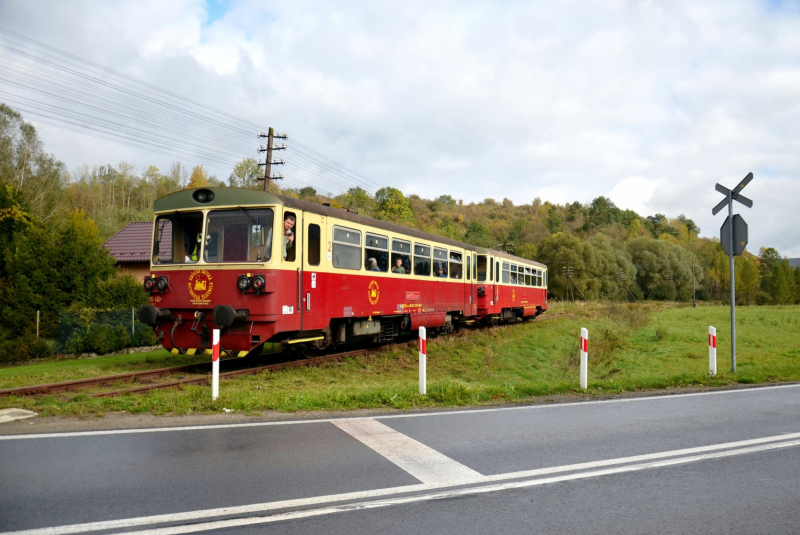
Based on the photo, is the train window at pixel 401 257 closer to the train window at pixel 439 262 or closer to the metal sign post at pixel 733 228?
the train window at pixel 439 262

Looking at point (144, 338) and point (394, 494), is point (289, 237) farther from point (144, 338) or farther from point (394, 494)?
point (144, 338)

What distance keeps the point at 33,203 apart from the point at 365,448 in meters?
42.4

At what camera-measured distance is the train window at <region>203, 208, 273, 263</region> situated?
442 inches

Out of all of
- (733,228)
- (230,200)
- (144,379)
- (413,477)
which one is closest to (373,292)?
(230,200)

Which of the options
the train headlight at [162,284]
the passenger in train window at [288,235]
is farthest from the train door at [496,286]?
the train headlight at [162,284]

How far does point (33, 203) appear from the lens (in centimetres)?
3994

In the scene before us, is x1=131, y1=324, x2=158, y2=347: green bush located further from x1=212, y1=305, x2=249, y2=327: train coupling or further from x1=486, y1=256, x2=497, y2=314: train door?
x1=486, y1=256, x2=497, y2=314: train door

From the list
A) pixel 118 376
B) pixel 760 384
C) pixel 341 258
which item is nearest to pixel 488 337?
pixel 341 258

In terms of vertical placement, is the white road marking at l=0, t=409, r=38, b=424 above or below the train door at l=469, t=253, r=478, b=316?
below

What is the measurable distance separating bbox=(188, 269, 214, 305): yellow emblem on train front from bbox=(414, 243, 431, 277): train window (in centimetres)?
705

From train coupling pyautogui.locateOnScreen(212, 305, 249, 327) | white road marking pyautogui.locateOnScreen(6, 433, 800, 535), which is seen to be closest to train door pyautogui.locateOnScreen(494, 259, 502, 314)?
train coupling pyautogui.locateOnScreen(212, 305, 249, 327)

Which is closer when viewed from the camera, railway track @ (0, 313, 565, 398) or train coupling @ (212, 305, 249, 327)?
railway track @ (0, 313, 565, 398)

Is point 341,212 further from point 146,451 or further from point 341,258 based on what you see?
point 146,451

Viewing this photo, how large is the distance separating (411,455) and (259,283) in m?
6.14
